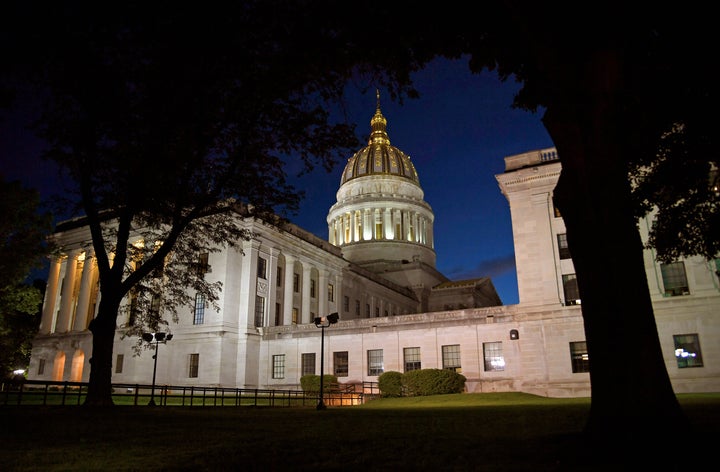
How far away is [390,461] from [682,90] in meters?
13.2

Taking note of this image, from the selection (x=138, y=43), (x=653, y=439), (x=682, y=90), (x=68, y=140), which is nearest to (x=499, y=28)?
(x=682, y=90)

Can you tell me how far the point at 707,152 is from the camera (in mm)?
15258

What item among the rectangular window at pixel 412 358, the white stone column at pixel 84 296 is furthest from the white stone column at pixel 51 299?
the rectangular window at pixel 412 358

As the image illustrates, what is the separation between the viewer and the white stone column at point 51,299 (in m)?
55.8

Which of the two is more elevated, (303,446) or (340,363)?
(340,363)

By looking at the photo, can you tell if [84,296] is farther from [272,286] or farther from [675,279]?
[675,279]

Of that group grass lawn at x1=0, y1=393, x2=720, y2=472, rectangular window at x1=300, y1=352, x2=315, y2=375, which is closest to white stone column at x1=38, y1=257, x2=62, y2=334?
rectangular window at x1=300, y1=352, x2=315, y2=375

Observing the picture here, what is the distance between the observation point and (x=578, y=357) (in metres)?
30.2

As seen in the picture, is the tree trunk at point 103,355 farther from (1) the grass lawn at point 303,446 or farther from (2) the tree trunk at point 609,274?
(2) the tree trunk at point 609,274

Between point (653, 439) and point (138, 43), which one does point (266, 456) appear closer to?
point (653, 439)

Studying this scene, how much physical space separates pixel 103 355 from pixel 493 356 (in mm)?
25763

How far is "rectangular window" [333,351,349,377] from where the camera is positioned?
137 feet

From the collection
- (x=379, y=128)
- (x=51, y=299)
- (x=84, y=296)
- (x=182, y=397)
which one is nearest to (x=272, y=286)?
(x=84, y=296)

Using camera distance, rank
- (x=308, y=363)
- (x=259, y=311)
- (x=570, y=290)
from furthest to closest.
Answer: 1. (x=259, y=311)
2. (x=308, y=363)
3. (x=570, y=290)
